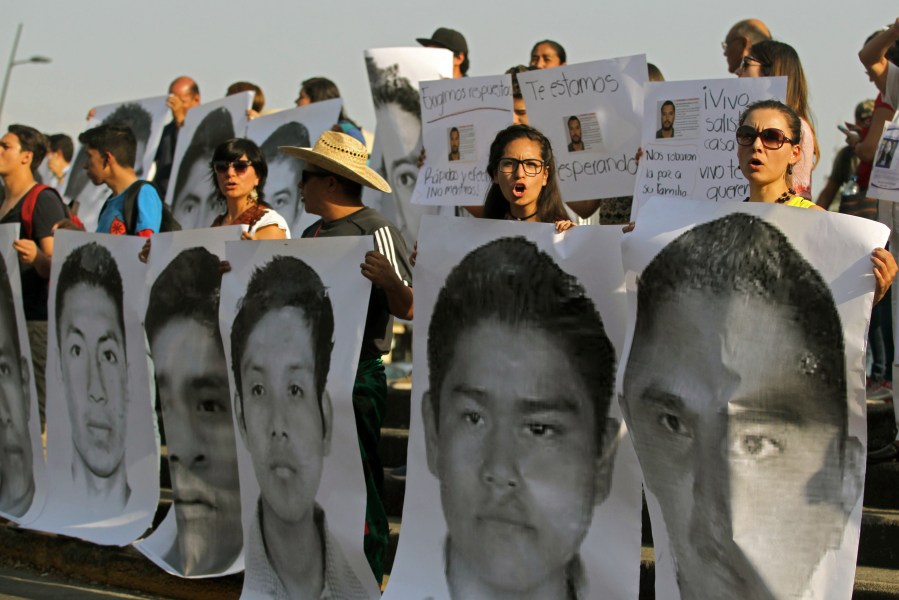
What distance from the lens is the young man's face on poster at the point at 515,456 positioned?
4.79 meters

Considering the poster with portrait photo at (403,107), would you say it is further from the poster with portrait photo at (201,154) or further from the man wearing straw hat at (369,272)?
the man wearing straw hat at (369,272)

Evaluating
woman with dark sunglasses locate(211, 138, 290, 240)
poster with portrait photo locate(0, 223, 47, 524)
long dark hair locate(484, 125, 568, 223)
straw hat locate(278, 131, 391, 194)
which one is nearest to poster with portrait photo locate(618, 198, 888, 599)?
long dark hair locate(484, 125, 568, 223)

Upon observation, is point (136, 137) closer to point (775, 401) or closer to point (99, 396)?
point (99, 396)

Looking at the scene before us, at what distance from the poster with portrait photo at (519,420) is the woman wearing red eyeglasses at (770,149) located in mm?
535

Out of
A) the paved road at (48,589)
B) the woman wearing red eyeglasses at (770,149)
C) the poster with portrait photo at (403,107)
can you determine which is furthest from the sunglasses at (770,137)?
the poster with portrait photo at (403,107)

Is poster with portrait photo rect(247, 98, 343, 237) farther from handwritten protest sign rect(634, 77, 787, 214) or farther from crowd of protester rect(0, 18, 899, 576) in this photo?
handwritten protest sign rect(634, 77, 787, 214)

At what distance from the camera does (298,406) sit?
5656 mm

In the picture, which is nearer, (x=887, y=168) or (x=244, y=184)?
(x=887, y=168)

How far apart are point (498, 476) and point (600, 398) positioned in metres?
0.47

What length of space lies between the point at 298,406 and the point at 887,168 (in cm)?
262

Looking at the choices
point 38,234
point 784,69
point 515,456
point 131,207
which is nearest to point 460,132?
point 131,207

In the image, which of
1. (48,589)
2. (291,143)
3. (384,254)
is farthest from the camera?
(291,143)

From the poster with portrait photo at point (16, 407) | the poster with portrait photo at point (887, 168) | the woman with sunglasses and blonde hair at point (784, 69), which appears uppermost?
the woman with sunglasses and blonde hair at point (784, 69)

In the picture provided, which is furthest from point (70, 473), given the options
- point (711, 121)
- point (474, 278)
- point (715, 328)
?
point (715, 328)
